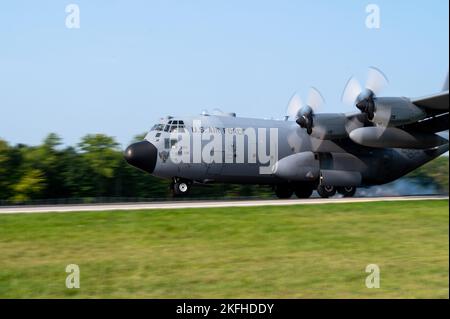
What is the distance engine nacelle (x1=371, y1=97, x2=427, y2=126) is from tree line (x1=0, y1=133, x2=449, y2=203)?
26670 millimetres

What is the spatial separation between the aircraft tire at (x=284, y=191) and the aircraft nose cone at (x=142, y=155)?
25.9ft

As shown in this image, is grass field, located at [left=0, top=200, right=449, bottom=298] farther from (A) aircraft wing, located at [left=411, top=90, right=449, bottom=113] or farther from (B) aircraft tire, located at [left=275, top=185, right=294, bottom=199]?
(B) aircraft tire, located at [left=275, top=185, right=294, bottom=199]

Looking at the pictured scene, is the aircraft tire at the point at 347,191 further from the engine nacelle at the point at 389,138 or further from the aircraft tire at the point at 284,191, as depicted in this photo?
the engine nacelle at the point at 389,138

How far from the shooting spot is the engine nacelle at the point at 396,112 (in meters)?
26.4

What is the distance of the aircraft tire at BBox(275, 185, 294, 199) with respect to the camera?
1300 inches

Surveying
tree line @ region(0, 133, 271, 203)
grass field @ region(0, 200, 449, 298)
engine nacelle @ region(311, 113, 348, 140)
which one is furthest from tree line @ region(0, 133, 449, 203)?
grass field @ region(0, 200, 449, 298)

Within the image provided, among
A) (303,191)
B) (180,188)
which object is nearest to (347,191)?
(303,191)

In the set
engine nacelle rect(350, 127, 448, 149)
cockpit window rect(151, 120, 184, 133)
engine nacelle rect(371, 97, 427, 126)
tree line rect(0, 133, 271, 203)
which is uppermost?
engine nacelle rect(371, 97, 427, 126)

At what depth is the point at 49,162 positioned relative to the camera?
61.8 m

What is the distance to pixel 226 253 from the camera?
14523 millimetres

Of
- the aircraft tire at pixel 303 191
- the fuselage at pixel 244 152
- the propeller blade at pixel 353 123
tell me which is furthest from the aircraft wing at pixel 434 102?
the aircraft tire at pixel 303 191
